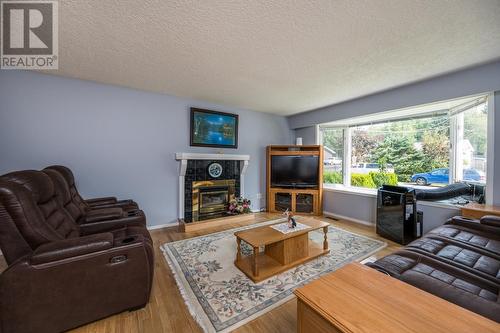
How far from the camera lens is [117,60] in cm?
233

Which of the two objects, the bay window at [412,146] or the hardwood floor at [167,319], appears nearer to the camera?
the hardwood floor at [167,319]

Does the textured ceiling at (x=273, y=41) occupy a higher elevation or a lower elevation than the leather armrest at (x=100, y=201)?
higher

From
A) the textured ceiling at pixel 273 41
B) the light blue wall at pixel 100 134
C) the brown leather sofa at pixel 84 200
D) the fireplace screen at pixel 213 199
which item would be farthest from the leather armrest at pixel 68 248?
the fireplace screen at pixel 213 199

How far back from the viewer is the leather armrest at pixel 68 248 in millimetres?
1295

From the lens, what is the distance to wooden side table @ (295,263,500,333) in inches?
30.1

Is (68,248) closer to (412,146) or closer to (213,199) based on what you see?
(213,199)

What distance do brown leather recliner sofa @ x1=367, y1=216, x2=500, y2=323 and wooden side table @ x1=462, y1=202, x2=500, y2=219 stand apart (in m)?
0.35

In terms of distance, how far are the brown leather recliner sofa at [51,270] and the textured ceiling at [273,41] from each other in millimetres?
1465

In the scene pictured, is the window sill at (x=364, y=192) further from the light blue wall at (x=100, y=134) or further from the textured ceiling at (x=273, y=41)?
the light blue wall at (x=100, y=134)

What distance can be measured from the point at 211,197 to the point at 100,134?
84.5 inches

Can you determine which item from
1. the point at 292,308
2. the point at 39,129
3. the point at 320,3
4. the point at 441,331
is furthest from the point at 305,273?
the point at 39,129

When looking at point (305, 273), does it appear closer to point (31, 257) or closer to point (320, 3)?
point (31, 257)

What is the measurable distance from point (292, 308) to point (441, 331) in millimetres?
1140

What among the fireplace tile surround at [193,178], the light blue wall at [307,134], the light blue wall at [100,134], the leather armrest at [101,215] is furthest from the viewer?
the light blue wall at [307,134]
